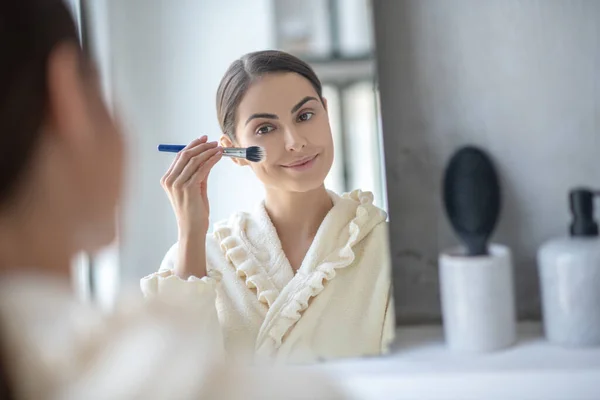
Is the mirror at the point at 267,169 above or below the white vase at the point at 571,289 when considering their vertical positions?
above

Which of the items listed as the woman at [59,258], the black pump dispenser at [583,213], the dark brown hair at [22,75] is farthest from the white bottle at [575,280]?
the dark brown hair at [22,75]

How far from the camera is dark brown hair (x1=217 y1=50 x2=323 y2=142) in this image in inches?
24.9

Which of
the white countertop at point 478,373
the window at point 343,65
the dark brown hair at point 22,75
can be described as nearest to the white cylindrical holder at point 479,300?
the white countertop at point 478,373

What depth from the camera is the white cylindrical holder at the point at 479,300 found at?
616 mm

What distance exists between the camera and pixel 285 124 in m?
0.63

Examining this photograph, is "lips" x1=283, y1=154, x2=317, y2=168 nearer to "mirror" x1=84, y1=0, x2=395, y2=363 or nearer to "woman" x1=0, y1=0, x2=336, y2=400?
"mirror" x1=84, y1=0, x2=395, y2=363

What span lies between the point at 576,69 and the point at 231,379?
0.47 metres

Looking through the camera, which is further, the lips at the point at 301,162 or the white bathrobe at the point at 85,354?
the lips at the point at 301,162

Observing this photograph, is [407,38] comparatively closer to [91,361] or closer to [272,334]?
[272,334]

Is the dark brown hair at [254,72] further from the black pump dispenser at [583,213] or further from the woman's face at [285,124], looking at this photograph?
the black pump dispenser at [583,213]

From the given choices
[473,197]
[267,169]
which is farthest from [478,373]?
[267,169]

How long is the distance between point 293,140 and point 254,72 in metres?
0.08

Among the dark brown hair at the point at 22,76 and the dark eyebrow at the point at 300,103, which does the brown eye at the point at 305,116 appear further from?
the dark brown hair at the point at 22,76

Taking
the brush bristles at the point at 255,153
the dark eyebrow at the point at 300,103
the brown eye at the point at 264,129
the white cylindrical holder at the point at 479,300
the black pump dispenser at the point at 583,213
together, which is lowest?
the white cylindrical holder at the point at 479,300
